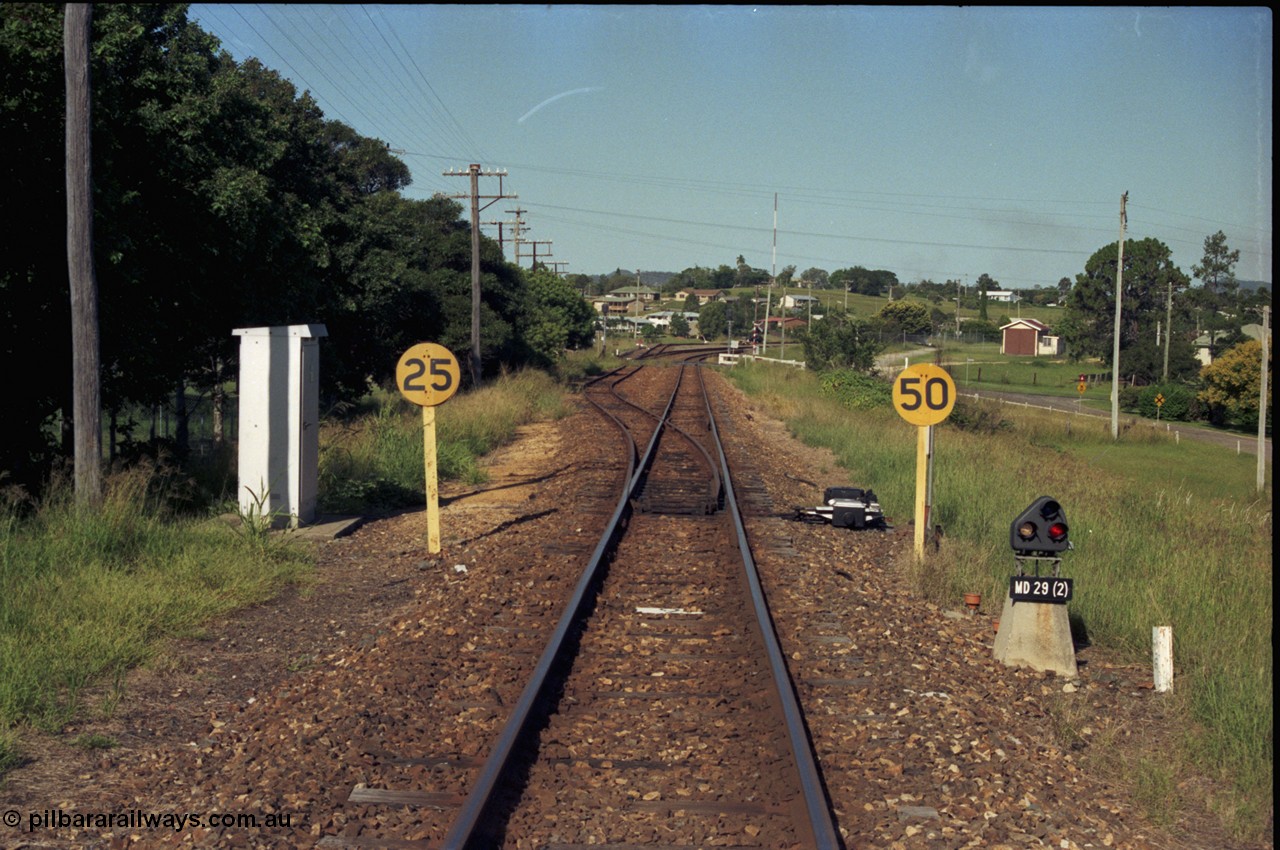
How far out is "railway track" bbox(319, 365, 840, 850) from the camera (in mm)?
4699

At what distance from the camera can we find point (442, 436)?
19.7m

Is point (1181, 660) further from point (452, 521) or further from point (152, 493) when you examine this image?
point (152, 493)

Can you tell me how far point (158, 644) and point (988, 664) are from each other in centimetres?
558

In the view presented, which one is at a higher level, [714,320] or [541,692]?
[714,320]

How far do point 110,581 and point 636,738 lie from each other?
4692 millimetres

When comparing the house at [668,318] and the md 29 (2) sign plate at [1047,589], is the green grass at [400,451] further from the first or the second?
the house at [668,318]

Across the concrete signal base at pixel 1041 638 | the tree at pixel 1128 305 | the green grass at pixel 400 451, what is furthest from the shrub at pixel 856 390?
the tree at pixel 1128 305

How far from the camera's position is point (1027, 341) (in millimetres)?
93875

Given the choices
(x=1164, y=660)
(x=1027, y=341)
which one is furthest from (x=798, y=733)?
(x=1027, y=341)

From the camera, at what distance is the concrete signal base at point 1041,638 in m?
7.36

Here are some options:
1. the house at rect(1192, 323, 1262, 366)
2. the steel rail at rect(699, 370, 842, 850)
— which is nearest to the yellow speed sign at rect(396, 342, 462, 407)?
the steel rail at rect(699, 370, 842, 850)

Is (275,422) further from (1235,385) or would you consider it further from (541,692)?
(1235,385)

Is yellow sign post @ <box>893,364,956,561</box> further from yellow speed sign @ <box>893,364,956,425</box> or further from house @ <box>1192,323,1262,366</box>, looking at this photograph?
house @ <box>1192,323,1262,366</box>

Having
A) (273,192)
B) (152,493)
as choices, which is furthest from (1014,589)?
(273,192)
